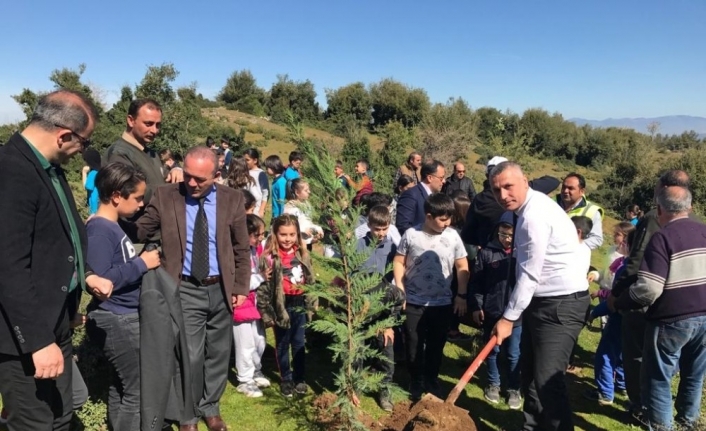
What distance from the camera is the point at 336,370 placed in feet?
18.0

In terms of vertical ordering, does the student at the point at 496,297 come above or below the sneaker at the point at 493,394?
above

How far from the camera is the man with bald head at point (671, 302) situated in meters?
3.53

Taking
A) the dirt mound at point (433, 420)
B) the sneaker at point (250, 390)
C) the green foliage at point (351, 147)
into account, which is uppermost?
the green foliage at point (351, 147)

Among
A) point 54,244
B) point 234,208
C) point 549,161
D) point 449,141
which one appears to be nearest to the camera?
point 54,244

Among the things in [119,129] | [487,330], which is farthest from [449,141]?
[487,330]

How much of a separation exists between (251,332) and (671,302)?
12.8 feet

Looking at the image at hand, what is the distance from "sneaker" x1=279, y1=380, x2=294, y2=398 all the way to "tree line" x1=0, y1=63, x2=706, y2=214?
2639 mm

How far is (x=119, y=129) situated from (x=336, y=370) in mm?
26192

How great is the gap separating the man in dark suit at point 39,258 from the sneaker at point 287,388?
2324 mm

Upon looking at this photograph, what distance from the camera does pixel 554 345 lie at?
11.9 ft

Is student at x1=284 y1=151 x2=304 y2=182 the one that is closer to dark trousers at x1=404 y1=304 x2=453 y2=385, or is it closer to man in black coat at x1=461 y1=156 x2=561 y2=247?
man in black coat at x1=461 y1=156 x2=561 y2=247

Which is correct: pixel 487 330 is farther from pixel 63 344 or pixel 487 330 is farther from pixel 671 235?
pixel 63 344

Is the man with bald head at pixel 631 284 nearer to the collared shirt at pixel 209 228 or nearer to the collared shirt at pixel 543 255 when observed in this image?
the collared shirt at pixel 543 255

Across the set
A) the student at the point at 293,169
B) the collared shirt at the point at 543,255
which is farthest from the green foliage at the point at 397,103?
the collared shirt at the point at 543,255
